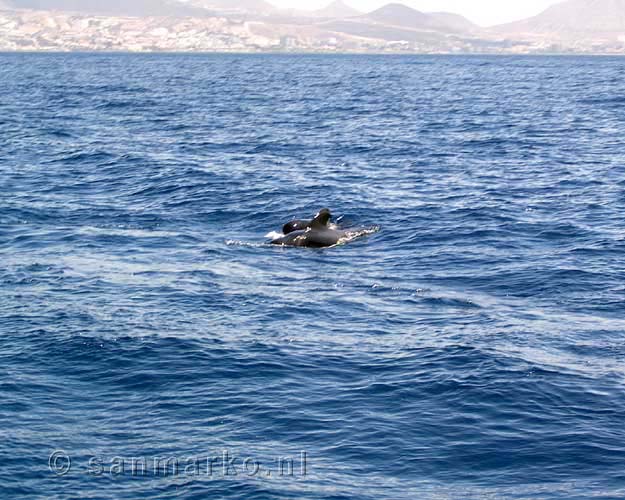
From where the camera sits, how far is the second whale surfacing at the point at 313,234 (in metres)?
31.0

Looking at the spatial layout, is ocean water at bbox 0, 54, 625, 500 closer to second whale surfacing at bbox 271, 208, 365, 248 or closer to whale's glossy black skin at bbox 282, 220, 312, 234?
second whale surfacing at bbox 271, 208, 365, 248

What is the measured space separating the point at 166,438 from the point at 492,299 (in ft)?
35.9

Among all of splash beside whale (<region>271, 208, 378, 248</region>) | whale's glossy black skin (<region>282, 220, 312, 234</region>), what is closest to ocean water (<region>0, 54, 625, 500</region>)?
splash beside whale (<region>271, 208, 378, 248</region>)

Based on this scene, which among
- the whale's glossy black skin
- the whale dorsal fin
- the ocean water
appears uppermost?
the whale dorsal fin

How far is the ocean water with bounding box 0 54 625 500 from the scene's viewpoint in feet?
52.2

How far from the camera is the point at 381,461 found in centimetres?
1606

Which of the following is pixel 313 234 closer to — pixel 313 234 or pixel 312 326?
pixel 313 234

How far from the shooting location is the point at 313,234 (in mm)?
31281

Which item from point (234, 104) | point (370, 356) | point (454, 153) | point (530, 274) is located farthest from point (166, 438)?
point (234, 104)

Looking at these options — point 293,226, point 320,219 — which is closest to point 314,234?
point 320,219

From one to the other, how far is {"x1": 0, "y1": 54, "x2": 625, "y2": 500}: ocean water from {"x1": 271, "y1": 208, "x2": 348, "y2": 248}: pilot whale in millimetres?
682

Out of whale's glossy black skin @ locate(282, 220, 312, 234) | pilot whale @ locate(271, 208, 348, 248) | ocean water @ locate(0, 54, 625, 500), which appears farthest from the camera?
whale's glossy black skin @ locate(282, 220, 312, 234)

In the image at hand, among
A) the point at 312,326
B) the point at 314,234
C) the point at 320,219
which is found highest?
the point at 320,219

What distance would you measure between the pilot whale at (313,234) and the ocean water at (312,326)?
682mm
